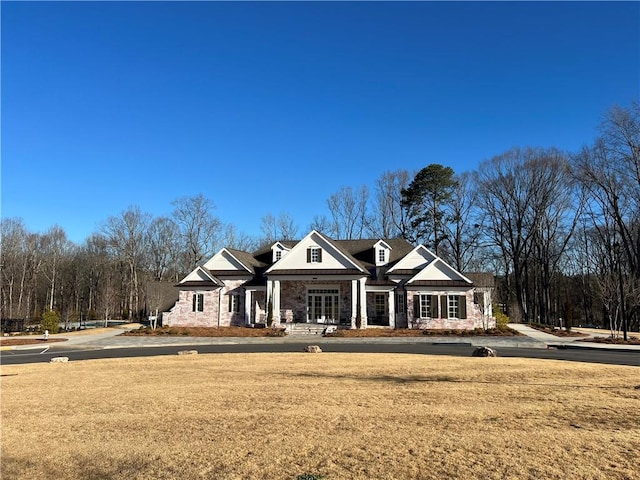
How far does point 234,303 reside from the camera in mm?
34281

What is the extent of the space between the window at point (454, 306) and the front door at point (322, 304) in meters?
8.27

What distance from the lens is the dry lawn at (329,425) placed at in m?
5.26

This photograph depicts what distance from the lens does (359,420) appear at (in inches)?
283

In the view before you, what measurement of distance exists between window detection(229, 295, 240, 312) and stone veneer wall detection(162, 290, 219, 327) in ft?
3.63

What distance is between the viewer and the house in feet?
101

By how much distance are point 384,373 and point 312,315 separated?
2172 centimetres

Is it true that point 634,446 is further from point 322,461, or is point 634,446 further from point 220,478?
point 220,478

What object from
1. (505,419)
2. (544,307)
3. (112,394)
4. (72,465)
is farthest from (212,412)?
(544,307)

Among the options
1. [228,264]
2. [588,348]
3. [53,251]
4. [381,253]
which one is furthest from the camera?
[53,251]

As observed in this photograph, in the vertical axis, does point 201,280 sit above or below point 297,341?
above

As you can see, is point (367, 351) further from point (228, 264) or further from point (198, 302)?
point (228, 264)

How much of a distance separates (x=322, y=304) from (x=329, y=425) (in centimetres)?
2671

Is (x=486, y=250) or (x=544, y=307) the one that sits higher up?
(x=486, y=250)

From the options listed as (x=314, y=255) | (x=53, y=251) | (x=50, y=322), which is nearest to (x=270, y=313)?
(x=314, y=255)
